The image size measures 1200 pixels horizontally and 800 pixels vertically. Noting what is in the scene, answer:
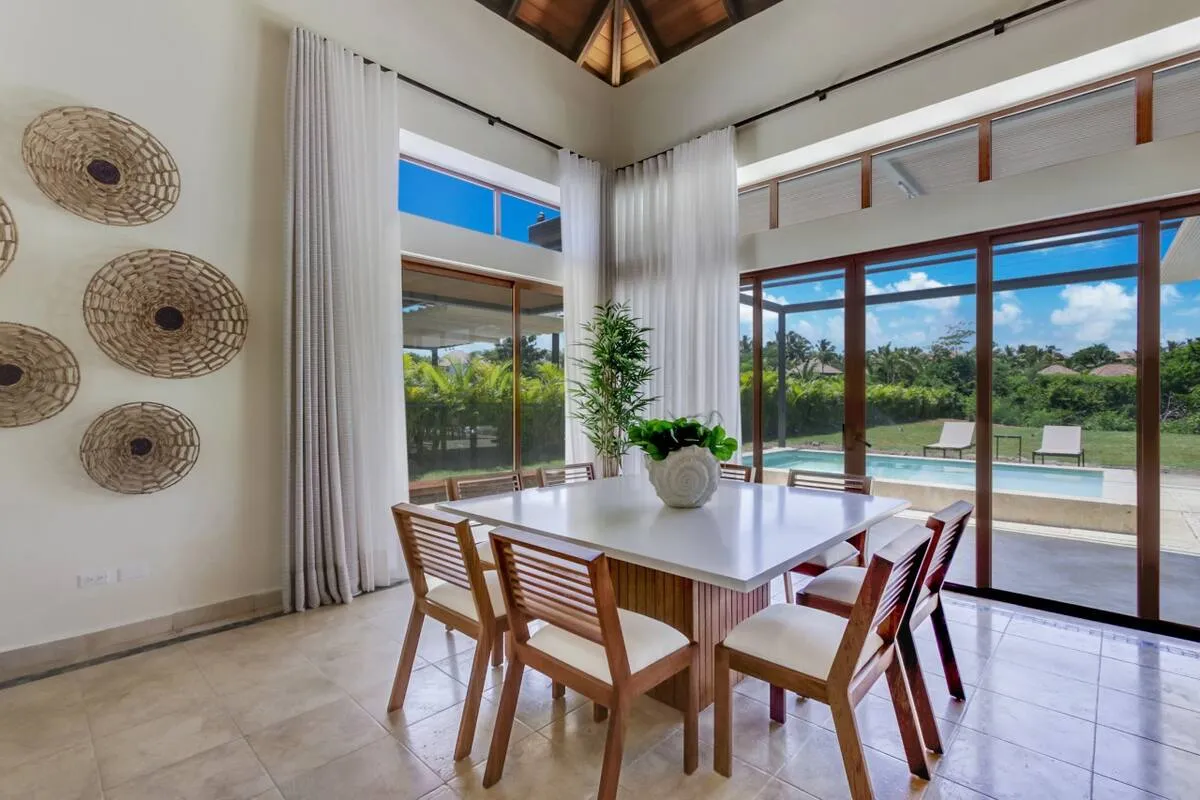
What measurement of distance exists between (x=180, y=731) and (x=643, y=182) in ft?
15.5

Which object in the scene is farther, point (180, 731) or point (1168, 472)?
point (1168, 472)

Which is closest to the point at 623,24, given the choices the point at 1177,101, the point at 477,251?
the point at 477,251

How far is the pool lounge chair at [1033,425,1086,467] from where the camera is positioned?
126 inches

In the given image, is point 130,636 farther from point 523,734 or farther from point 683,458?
point 683,458

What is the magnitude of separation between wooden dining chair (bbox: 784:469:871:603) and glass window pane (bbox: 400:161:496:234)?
3.04 meters

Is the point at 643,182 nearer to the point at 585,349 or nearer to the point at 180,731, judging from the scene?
the point at 585,349

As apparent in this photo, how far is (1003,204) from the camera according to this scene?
10.8ft

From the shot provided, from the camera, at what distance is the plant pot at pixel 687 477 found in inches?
91.6

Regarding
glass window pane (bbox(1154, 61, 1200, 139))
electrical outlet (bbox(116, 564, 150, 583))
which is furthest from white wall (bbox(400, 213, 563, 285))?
glass window pane (bbox(1154, 61, 1200, 139))

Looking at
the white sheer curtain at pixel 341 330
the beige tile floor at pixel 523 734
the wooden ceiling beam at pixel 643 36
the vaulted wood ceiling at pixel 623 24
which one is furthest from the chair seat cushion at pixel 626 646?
the wooden ceiling beam at pixel 643 36

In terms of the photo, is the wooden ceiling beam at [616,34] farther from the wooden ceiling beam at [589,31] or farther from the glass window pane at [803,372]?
the glass window pane at [803,372]

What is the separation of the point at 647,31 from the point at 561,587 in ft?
16.2

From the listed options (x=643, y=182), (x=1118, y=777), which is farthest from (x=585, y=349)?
(x=1118, y=777)

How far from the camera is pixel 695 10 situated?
4.50 metres
